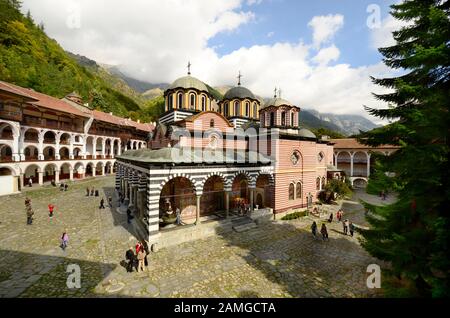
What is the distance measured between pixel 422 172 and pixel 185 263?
391 inches

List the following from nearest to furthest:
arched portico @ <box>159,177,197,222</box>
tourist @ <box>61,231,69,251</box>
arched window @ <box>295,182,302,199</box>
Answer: tourist @ <box>61,231,69,251</box>
arched portico @ <box>159,177,197,222</box>
arched window @ <box>295,182,302,199</box>

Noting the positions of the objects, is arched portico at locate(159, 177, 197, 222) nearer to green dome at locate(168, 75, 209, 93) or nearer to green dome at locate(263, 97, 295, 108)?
green dome at locate(168, 75, 209, 93)

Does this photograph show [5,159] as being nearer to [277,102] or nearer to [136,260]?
[136,260]

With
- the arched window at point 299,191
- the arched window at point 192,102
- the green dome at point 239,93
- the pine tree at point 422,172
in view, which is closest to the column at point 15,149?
the arched window at point 192,102

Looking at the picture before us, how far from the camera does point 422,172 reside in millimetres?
5129

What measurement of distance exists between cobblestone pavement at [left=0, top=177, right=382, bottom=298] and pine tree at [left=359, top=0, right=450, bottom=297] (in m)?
3.63

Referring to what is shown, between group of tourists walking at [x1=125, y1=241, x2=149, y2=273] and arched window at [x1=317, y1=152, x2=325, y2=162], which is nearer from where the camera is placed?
group of tourists walking at [x1=125, y1=241, x2=149, y2=273]

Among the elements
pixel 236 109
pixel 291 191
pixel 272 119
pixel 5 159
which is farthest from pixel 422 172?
pixel 5 159

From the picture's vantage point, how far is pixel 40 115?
2867 centimetres

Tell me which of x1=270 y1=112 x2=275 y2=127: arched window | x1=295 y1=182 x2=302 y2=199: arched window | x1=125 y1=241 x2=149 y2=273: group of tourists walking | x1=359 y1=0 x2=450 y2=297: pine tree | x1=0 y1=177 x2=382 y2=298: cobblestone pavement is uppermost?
x1=270 y1=112 x2=275 y2=127: arched window

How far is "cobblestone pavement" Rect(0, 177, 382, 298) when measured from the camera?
323 inches

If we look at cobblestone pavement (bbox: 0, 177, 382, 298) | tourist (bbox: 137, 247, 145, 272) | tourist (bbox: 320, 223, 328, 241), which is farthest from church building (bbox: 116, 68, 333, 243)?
tourist (bbox: 320, 223, 328, 241)

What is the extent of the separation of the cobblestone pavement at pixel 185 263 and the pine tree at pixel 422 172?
363 centimetres
